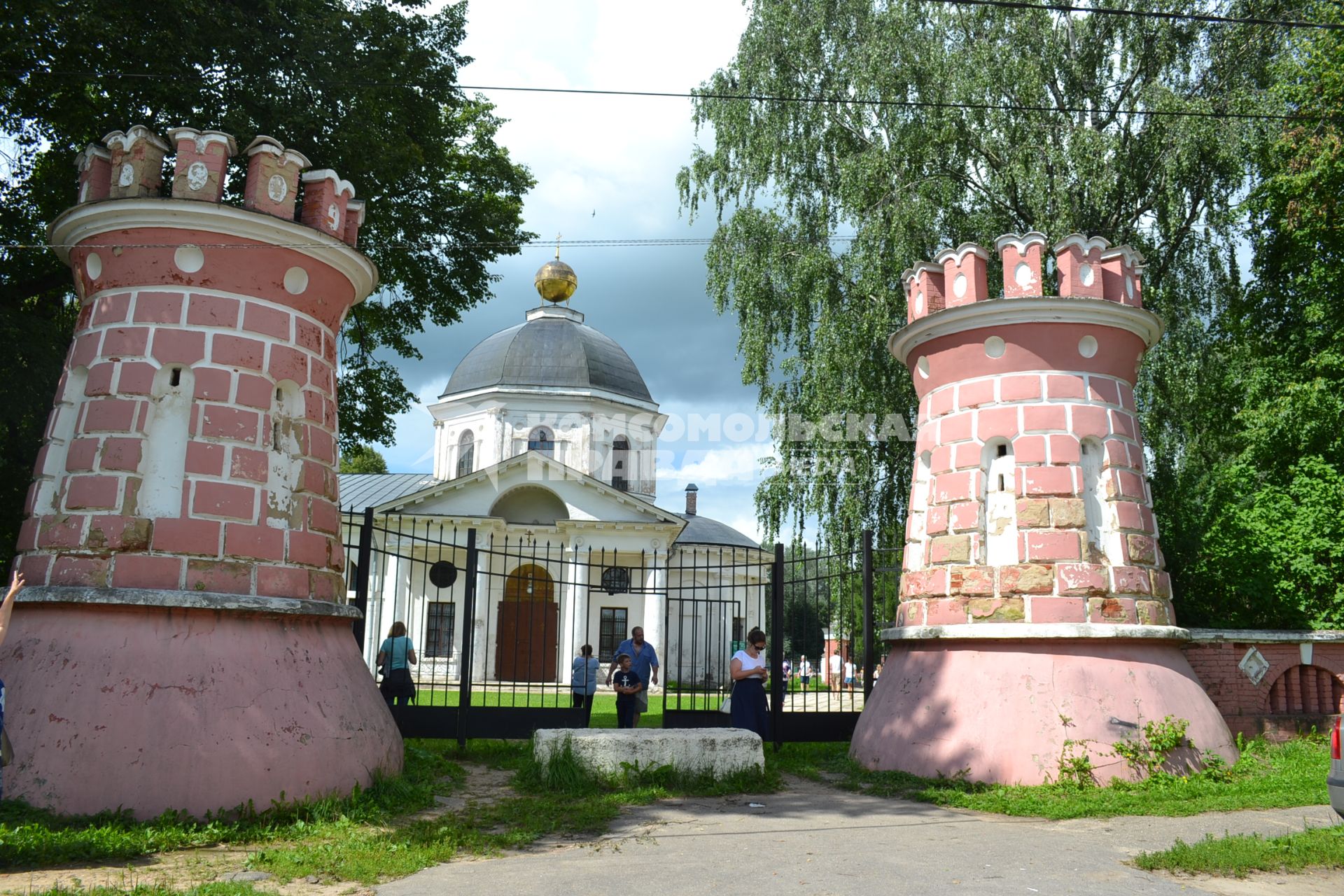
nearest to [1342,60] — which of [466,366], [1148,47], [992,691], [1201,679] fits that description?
[1148,47]

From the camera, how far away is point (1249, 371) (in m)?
15.6

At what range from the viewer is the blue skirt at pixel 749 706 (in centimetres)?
1150

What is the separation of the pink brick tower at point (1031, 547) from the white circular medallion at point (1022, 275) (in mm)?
14

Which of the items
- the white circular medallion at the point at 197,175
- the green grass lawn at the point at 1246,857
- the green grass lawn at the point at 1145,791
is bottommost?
the green grass lawn at the point at 1246,857

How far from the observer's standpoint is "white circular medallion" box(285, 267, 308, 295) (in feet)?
27.7

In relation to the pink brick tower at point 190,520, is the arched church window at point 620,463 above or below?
above

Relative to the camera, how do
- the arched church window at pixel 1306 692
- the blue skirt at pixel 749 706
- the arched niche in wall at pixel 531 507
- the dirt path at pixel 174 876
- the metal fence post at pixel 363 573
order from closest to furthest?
the dirt path at pixel 174 876 < the metal fence post at pixel 363 573 < the arched church window at pixel 1306 692 < the blue skirt at pixel 749 706 < the arched niche in wall at pixel 531 507

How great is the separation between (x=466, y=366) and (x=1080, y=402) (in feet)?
86.6

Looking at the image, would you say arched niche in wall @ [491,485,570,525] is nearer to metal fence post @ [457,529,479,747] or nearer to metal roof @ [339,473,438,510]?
metal roof @ [339,473,438,510]

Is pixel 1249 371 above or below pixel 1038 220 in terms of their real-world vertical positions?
below

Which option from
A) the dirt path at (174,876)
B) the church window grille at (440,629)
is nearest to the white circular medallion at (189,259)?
the dirt path at (174,876)

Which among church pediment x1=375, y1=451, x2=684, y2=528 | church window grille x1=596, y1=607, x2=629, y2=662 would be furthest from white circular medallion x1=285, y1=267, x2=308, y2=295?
church window grille x1=596, y1=607, x2=629, y2=662

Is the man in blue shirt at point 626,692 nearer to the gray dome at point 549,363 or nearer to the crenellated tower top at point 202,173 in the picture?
the crenellated tower top at point 202,173

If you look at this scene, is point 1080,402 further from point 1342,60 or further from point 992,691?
point 1342,60
